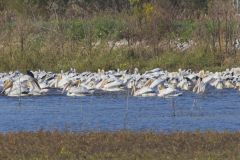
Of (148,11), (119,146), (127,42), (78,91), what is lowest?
(119,146)

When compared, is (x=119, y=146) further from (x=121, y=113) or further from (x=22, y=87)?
(x=22, y=87)

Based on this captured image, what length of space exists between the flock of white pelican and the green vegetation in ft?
11.3

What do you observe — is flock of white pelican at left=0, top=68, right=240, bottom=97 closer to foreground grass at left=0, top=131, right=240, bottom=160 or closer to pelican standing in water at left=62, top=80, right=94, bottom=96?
pelican standing in water at left=62, top=80, right=94, bottom=96

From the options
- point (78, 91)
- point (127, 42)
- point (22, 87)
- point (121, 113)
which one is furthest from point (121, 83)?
point (127, 42)

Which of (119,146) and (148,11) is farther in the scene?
(148,11)

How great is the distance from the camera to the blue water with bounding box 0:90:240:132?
15281mm

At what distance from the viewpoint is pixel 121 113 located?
17.3 metres

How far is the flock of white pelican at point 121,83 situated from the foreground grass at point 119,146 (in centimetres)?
732

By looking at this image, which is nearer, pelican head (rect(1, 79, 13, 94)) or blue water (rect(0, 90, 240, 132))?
blue water (rect(0, 90, 240, 132))

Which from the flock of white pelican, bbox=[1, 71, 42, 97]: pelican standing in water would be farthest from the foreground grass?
bbox=[1, 71, 42, 97]: pelican standing in water

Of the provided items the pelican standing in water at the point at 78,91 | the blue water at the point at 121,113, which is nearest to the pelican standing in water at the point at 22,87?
the blue water at the point at 121,113

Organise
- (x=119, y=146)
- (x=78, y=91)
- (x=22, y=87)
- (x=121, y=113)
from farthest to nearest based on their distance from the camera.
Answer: (x=22, y=87), (x=78, y=91), (x=121, y=113), (x=119, y=146)

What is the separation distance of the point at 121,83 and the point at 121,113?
4257mm

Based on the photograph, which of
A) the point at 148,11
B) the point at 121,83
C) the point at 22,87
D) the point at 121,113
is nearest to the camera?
the point at 121,113
